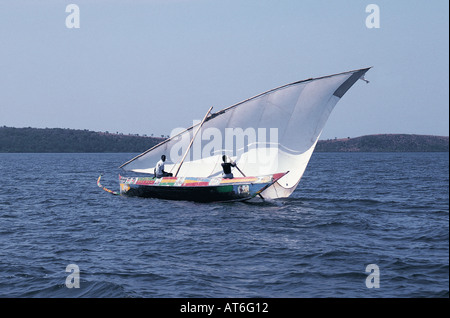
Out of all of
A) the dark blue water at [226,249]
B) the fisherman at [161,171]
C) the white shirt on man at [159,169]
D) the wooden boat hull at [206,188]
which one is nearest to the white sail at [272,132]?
the fisherman at [161,171]

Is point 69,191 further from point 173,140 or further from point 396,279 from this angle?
point 396,279

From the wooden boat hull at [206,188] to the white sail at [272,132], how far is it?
1.41 metres

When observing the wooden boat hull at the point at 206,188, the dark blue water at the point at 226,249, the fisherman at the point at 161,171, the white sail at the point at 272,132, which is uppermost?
the white sail at the point at 272,132

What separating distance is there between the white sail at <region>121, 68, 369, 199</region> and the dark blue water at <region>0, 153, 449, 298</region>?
2364mm

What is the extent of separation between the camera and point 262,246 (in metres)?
14.2

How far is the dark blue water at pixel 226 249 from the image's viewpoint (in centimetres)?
1044

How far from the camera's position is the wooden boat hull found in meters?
22.0

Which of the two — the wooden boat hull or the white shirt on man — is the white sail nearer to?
the white shirt on man

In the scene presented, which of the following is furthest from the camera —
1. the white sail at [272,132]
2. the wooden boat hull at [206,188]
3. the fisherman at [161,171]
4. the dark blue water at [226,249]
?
the fisherman at [161,171]

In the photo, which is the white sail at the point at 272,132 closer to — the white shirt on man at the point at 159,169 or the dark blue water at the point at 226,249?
the white shirt on man at the point at 159,169

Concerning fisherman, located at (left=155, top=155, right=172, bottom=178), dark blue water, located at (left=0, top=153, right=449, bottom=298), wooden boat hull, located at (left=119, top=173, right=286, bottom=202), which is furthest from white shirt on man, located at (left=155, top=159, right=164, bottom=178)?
dark blue water, located at (left=0, top=153, right=449, bottom=298)

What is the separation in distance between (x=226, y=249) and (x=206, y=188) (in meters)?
9.22
